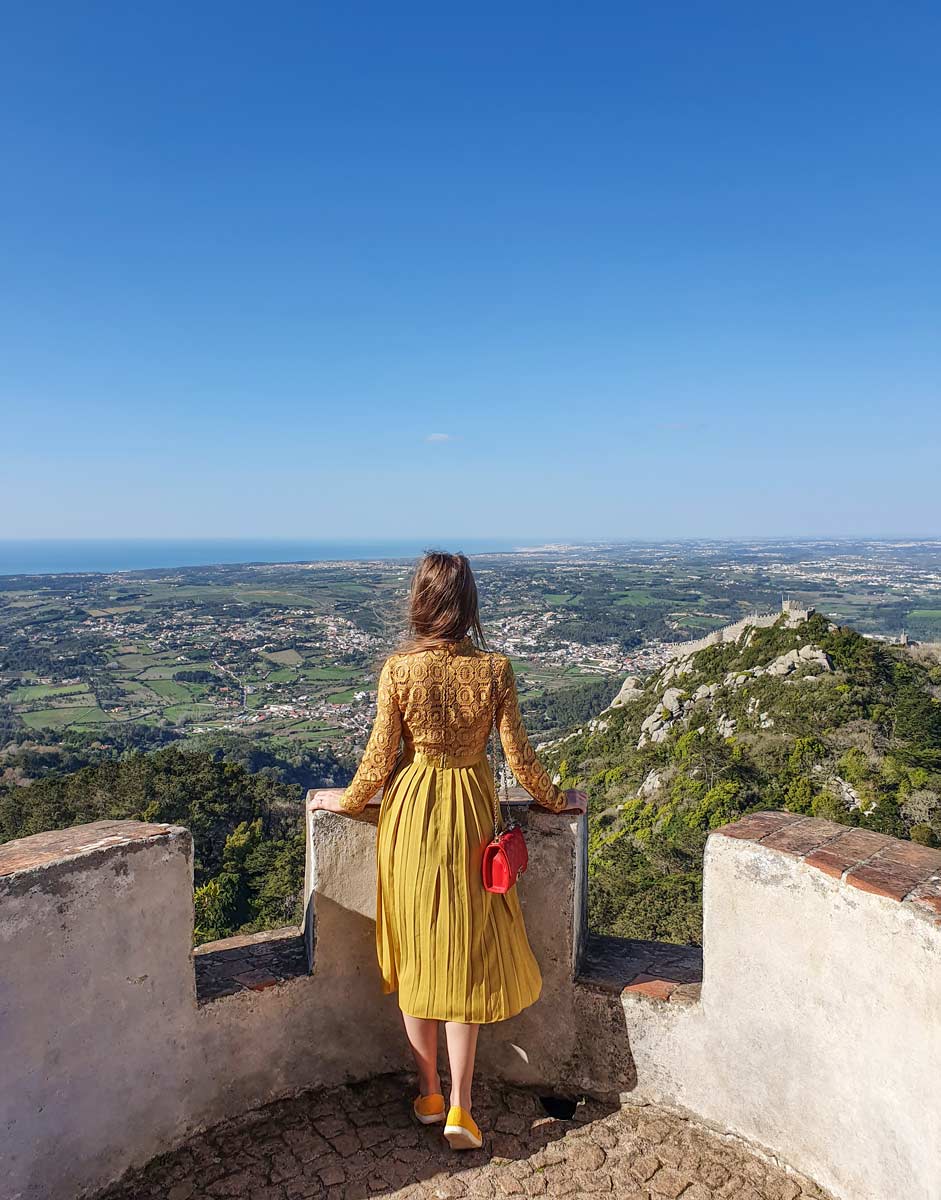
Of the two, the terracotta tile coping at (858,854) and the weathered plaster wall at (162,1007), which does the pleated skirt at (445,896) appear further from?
the terracotta tile coping at (858,854)

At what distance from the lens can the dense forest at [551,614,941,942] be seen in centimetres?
1612

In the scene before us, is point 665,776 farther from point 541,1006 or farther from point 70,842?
point 70,842

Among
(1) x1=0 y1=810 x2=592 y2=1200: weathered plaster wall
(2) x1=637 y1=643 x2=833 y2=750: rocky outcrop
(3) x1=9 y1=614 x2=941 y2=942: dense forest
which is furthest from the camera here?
(2) x1=637 y1=643 x2=833 y2=750: rocky outcrop

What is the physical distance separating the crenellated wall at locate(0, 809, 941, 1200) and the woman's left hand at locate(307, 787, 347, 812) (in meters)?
0.05

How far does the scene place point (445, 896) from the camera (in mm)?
2287

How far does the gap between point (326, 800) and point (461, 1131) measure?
112 cm

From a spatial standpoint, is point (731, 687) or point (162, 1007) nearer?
point (162, 1007)

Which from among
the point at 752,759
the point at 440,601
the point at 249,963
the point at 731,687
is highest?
the point at 440,601

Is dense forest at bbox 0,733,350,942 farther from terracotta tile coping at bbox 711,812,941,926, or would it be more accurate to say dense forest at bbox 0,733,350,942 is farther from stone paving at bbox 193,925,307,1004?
terracotta tile coping at bbox 711,812,941,926

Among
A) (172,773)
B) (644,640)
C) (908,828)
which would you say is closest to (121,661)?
(644,640)

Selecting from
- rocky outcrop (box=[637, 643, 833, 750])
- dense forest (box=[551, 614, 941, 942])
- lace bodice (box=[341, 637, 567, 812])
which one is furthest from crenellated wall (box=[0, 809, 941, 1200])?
rocky outcrop (box=[637, 643, 833, 750])

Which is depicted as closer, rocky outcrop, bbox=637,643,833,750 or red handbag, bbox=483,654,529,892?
red handbag, bbox=483,654,529,892

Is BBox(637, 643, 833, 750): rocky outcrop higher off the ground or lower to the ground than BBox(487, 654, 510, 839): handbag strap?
lower

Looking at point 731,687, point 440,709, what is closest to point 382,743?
point 440,709
